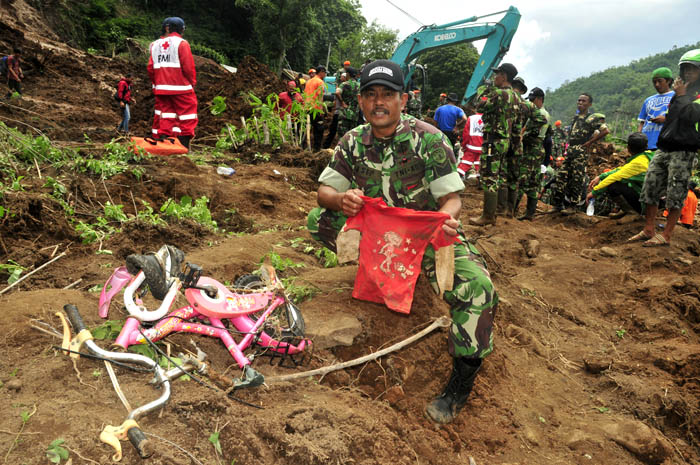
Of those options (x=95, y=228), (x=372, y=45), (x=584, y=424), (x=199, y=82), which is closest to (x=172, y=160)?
(x=95, y=228)

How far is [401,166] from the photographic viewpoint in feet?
8.69

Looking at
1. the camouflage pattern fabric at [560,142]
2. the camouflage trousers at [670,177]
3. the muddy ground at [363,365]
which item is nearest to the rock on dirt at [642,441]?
the muddy ground at [363,365]

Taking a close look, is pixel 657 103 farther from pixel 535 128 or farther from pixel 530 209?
pixel 530 209

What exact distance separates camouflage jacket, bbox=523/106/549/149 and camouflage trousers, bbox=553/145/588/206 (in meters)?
1.09

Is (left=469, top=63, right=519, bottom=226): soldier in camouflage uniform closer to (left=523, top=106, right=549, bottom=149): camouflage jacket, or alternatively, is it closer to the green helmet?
(left=523, top=106, right=549, bottom=149): camouflage jacket

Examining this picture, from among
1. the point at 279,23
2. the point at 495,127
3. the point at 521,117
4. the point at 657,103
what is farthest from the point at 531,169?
the point at 279,23

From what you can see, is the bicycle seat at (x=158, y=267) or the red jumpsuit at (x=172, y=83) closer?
the bicycle seat at (x=158, y=267)

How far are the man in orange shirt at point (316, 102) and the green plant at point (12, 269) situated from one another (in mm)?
5852

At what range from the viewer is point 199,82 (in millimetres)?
13805

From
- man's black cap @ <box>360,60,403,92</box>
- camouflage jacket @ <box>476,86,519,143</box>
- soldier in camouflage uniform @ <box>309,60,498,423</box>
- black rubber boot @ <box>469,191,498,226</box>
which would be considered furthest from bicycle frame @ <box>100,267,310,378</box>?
camouflage jacket @ <box>476,86,519,143</box>

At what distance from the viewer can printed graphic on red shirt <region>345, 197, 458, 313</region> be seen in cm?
228

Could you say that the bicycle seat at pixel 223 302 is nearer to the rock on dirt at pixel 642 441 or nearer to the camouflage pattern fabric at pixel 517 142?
the rock on dirt at pixel 642 441

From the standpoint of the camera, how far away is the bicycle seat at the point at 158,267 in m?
1.87

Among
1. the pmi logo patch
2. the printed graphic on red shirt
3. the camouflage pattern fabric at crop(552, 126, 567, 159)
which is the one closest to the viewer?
the printed graphic on red shirt
